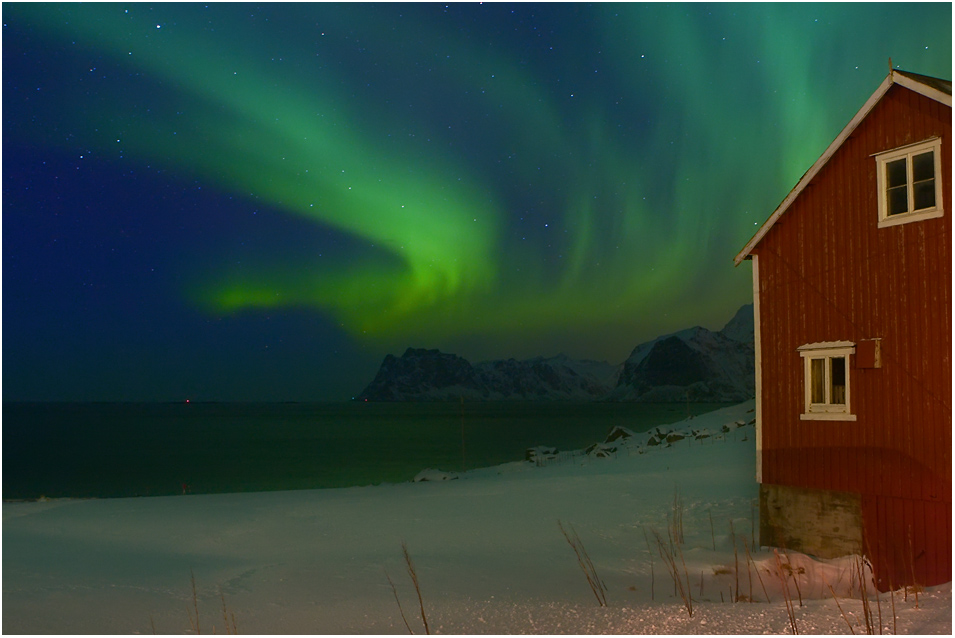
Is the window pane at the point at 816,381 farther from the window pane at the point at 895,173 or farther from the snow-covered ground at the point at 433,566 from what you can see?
the window pane at the point at 895,173

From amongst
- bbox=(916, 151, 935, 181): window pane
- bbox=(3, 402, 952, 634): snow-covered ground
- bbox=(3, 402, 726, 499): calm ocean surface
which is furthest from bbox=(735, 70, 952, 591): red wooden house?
bbox=(3, 402, 726, 499): calm ocean surface

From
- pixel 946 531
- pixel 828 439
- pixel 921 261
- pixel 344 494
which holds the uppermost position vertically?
pixel 921 261

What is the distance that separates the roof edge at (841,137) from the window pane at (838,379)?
2972mm

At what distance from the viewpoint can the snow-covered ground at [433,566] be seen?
1141 cm

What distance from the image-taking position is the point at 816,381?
15875mm

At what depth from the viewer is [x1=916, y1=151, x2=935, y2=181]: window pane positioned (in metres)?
14.0

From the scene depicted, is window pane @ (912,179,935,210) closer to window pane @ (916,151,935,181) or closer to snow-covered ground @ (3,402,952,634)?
window pane @ (916,151,935,181)

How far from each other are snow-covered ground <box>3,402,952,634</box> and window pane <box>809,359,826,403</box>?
10.1 ft

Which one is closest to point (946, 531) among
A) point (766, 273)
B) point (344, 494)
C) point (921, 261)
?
point (921, 261)

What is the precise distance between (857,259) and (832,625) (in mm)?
7659

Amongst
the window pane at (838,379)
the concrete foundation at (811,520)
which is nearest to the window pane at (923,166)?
the window pane at (838,379)

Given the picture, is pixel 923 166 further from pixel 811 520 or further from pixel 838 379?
pixel 811 520

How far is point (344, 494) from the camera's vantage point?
30.0 metres

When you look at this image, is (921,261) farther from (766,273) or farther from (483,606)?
(483,606)
